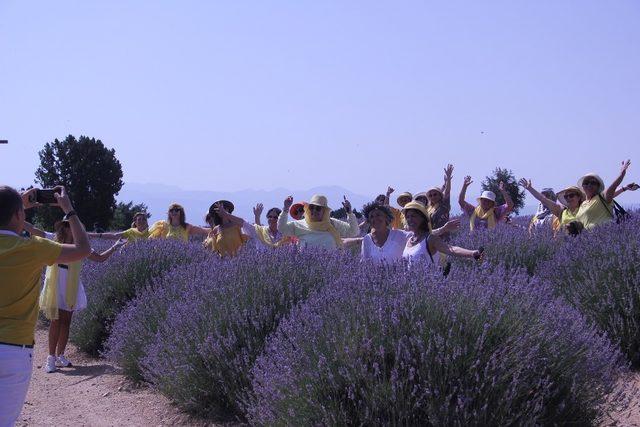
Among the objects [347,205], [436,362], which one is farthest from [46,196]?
[347,205]

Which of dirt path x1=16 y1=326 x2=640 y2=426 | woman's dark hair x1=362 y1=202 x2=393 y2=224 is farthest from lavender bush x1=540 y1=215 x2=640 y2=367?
woman's dark hair x1=362 y1=202 x2=393 y2=224

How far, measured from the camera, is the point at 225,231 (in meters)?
7.79

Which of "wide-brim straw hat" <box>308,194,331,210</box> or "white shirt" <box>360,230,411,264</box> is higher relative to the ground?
"wide-brim straw hat" <box>308,194,331,210</box>

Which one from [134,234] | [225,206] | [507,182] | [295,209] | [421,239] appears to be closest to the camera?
[421,239]

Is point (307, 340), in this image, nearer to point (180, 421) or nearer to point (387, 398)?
point (387, 398)

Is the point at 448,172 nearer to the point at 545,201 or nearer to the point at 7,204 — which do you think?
the point at 545,201

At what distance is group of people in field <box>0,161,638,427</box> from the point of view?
3.22 meters

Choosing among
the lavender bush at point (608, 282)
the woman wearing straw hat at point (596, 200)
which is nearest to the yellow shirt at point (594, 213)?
the woman wearing straw hat at point (596, 200)

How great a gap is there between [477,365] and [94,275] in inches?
221

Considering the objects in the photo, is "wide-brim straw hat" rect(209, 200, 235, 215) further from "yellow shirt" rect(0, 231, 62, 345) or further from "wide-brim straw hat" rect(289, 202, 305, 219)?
"yellow shirt" rect(0, 231, 62, 345)

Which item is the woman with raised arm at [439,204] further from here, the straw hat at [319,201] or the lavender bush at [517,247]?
the straw hat at [319,201]

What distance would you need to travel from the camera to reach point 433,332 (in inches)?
129

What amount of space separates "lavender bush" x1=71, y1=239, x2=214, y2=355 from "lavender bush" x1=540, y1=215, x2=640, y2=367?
3.57 m

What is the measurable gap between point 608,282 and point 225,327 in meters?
2.63
